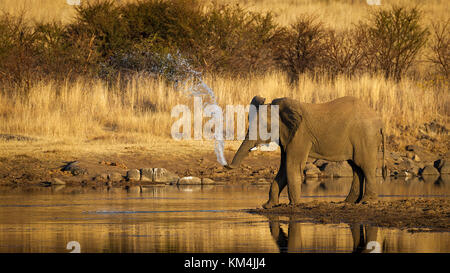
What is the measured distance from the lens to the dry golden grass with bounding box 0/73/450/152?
76.7ft

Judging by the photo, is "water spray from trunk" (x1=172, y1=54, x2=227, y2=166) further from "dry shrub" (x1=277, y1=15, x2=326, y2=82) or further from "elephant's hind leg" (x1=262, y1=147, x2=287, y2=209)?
"elephant's hind leg" (x1=262, y1=147, x2=287, y2=209)

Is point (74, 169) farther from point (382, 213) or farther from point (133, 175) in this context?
point (382, 213)

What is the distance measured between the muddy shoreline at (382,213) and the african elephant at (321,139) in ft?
1.22

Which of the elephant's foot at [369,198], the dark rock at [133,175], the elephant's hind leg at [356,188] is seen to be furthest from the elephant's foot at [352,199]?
the dark rock at [133,175]

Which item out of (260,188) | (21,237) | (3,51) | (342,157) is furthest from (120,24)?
(21,237)

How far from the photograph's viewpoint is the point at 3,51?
31.4 meters

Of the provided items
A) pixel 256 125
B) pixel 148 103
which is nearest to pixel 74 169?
pixel 148 103

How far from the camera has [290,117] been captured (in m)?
14.0

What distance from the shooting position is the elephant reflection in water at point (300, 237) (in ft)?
33.0

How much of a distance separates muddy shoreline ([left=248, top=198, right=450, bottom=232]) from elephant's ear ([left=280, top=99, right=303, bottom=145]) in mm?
1154

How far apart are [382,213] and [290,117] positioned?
7.04ft

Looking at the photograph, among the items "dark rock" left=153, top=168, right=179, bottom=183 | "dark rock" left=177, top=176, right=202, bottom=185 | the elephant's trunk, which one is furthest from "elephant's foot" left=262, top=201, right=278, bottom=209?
"dark rock" left=153, top=168, right=179, bottom=183

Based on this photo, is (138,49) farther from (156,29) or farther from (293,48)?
(293,48)

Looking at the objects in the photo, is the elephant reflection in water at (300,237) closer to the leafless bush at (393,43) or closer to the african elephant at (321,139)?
the african elephant at (321,139)
